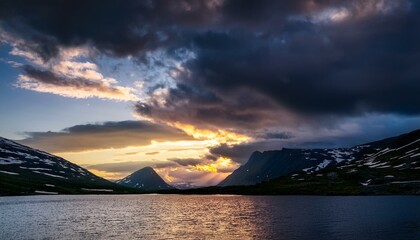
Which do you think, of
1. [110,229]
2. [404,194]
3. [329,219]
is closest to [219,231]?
[110,229]

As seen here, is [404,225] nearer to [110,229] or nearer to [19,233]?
[110,229]

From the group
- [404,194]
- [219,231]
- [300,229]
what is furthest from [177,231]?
[404,194]

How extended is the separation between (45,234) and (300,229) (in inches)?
1957

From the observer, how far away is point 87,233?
7425 cm

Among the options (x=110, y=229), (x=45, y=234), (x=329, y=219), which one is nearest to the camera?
(x=45, y=234)

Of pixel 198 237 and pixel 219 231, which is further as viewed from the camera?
pixel 219 231

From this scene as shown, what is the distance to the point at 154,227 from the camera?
83875 mm

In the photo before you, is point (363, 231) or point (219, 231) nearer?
point (363, 231)

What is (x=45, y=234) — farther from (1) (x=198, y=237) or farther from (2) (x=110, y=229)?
(1) (x=198, y=237)

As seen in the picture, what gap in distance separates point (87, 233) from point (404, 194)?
553 feet

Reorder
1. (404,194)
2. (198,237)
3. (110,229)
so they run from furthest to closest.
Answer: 1. (404,194)
2. (110,229)
3. (198,237)

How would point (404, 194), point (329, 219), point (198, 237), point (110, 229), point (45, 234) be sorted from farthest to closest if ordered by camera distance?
point (404, 194)
point (329, 219)
point (110, 229)
point (45, 234)
point (198, 237)

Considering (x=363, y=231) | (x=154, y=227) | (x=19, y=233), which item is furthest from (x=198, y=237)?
(x=19, y=233)

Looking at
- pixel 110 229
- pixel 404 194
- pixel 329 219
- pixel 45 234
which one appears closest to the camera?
pixel 45 234
